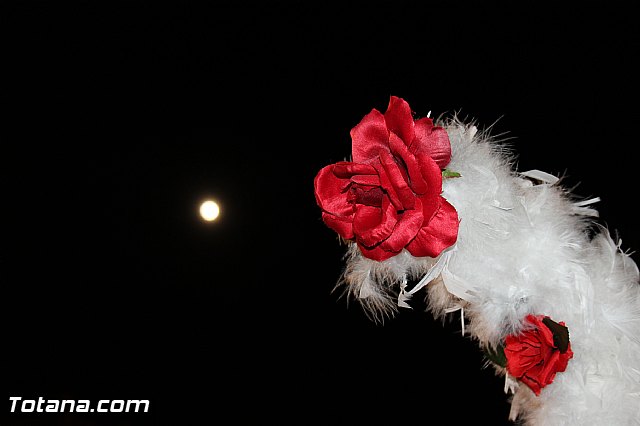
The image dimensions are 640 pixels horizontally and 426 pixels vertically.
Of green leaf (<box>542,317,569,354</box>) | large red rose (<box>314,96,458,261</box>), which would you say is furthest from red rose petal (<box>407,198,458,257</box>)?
green leaf (<box>542,317,569,354</box>)

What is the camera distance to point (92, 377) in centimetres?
194

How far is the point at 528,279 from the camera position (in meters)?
0.73

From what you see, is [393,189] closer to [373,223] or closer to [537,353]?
[373,223]

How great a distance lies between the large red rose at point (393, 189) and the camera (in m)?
0.63

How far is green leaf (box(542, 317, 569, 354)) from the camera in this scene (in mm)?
707

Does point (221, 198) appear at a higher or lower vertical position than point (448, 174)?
higher

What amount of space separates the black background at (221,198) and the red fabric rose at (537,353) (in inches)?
34.3

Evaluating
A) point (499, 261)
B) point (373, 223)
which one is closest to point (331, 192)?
point (373, 223)

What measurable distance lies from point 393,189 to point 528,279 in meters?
0.24

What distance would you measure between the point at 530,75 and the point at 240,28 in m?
0.87

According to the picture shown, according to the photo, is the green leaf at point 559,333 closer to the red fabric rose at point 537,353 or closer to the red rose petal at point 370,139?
the red fabric rose at point 537,353

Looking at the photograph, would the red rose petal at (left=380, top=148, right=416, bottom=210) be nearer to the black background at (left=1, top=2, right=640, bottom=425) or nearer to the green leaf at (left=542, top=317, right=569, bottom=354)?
the green leaf at (left=542, top=317, right=569, bottom=354)

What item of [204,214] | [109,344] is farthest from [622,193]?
[109,344]

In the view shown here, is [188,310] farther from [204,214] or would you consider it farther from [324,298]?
[324,298]
